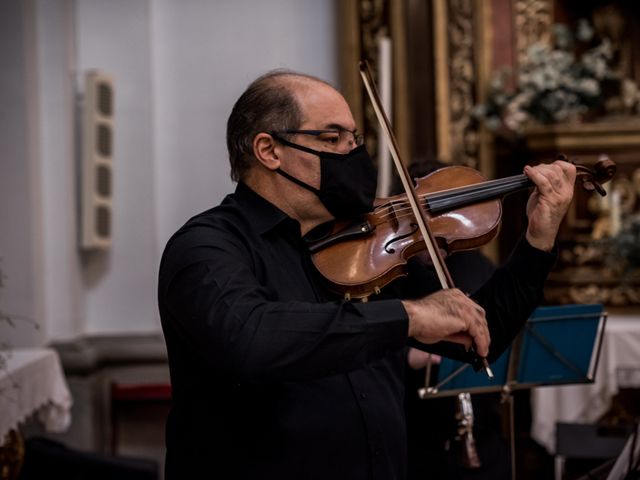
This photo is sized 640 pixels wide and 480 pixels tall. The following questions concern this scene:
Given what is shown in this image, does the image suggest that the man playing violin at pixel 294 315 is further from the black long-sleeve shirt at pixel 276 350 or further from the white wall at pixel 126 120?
the white wall at pixel 126 120

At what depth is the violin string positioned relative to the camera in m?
2.31

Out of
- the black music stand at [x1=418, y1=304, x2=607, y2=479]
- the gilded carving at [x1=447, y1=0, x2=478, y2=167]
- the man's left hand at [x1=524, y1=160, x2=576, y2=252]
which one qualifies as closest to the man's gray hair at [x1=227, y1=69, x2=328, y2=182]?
the man's left hand at [x1=524, y1=160, x2=576, y2=252]

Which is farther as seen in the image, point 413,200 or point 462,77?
point 462,77

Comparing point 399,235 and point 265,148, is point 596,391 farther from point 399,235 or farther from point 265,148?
point 265,148

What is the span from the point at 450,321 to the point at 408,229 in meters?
0.51

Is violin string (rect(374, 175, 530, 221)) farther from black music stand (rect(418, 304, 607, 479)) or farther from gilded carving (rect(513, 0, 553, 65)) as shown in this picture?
gilded carving (rect(513, 0, 553, 65))

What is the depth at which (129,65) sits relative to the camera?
19.5 ft

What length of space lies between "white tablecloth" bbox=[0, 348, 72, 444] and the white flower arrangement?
286 centimetres

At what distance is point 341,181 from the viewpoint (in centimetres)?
217

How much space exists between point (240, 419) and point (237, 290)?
1.11 ft

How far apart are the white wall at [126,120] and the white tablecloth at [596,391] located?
2.44 m

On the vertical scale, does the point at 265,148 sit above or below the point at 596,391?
above

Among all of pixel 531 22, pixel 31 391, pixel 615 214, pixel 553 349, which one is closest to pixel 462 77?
pixel 531 22

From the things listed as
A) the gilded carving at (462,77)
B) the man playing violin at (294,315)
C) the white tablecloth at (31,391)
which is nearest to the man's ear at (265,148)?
the man playing violin at (294,315)
